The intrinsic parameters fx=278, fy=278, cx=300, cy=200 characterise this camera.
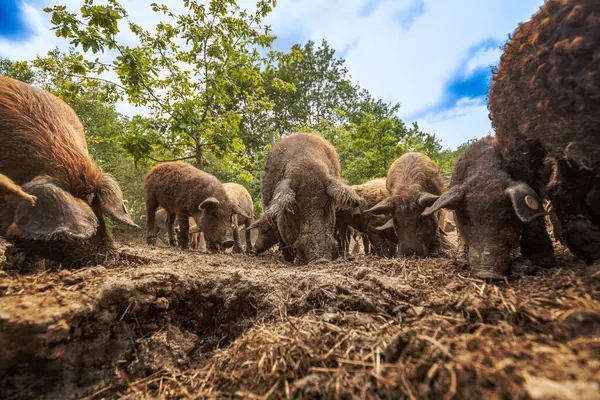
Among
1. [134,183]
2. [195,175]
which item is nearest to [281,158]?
[195,175]

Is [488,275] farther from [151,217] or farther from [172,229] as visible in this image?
[172,229]

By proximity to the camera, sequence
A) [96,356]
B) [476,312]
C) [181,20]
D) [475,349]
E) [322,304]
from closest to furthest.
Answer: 1. [475,349]
2. [476,312]
3. [96,356]
4. [322,304]
5. [181,20]

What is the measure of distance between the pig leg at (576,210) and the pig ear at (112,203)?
4751 mm

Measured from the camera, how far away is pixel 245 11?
8.57 metres

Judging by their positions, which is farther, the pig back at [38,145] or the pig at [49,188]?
the pig back at [38,145]

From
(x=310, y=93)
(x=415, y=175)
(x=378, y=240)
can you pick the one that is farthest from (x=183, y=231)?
(x=310, y=93)

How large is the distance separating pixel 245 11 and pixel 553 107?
8.87m

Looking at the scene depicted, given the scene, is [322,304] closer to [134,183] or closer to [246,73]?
[246,73]

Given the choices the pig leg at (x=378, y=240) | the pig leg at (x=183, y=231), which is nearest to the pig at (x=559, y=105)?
the pig leg at (x=378, y=240)

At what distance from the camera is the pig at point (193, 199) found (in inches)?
272

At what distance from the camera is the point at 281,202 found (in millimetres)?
4562

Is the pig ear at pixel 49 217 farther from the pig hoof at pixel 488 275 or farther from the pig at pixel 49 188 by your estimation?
the pig hoof at pixel 488 275

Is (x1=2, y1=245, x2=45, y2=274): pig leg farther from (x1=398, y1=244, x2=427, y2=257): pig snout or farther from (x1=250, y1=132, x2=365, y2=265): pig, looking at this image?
(x1=398, y1=244, x2=427, y2=257): pig snout

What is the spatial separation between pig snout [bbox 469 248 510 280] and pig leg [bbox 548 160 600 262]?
73 cm
